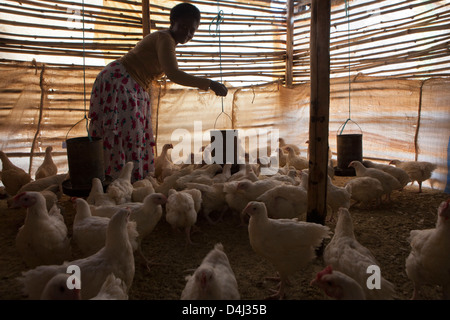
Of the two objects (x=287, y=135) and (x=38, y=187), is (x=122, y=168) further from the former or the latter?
(x=287, y=135)

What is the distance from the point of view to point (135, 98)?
3.30 metres

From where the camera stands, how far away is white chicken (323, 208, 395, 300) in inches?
64.6

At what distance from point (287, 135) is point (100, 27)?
14.0 feet

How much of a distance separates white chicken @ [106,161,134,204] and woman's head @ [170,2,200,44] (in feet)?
4.78

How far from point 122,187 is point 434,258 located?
104 inches

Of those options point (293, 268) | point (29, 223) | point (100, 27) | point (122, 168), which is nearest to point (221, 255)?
point (293, 268)

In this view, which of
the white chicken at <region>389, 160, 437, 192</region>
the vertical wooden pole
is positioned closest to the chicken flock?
the white chicken at <region>389, 160, 437, 192</region>

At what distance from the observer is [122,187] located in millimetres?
3105

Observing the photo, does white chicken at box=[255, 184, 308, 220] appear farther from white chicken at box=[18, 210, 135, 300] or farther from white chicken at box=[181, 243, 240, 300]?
white chicken at box=[18, 210, 135, 300]

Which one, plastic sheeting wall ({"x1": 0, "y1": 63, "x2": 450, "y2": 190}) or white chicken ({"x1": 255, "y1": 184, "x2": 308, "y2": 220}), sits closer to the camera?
white chicken ({"x1": 255, "y1": 184, "x2": 308, "y2": 220})

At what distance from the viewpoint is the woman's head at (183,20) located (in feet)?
10.2

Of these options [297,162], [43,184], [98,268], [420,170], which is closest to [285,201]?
[98,268]

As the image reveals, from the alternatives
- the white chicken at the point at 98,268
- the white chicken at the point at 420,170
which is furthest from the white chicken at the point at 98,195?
the white chicken at the point at 420,170

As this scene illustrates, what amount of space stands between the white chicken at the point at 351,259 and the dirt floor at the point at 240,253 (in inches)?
11.8
